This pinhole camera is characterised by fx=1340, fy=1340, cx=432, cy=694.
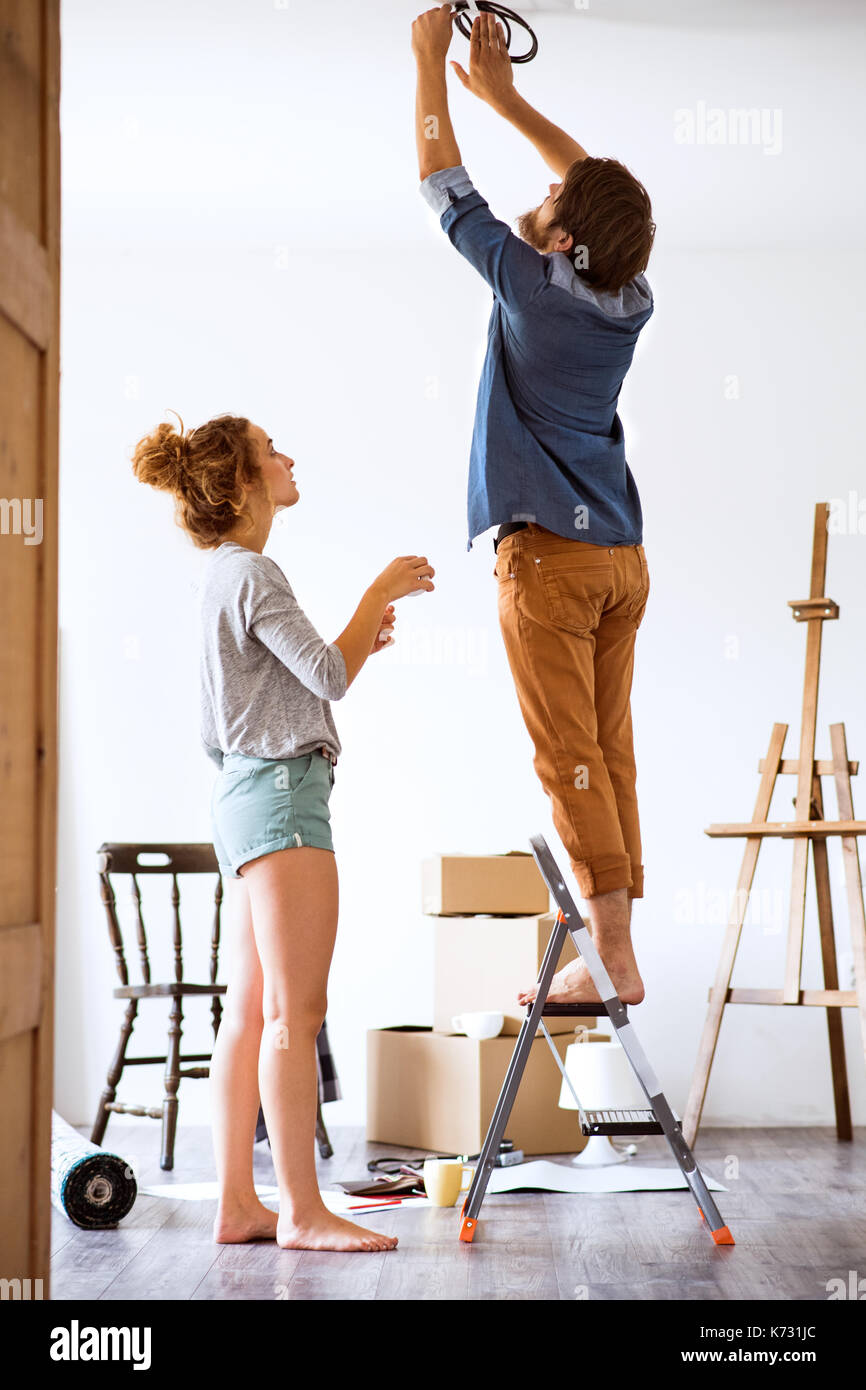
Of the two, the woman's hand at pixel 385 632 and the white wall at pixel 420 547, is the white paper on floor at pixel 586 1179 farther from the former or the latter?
the woman's hand at pixel 385 632

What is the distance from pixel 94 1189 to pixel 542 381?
1817 mm

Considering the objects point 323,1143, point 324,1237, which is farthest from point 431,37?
point 323,1143

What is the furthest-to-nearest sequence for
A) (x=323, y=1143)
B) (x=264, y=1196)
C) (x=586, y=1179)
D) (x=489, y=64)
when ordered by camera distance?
(x=323, y=1143) → (x=586, y=1179) → (x=264, y=1196) → (x=489, y=64)

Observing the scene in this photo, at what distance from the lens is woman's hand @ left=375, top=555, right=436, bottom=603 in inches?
93.4

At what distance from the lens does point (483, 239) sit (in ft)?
7.02

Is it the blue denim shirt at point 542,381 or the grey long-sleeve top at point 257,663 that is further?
the grey long-sleeve top at point 257,663

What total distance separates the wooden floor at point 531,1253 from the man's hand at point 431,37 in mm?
1896

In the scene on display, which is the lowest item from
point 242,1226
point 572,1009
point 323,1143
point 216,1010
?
point 323,1143

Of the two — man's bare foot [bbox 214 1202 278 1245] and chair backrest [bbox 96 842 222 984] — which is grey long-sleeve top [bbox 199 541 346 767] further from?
chair backrest [bbox 96 842 222 984]

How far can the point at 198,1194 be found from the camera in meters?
3.04

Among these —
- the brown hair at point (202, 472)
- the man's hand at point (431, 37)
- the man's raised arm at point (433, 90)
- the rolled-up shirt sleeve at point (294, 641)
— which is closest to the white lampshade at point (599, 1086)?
the rolled-up shirt sleeve at point (294, 641)

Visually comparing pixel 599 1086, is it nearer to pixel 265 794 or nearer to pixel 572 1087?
pixel 572 1087

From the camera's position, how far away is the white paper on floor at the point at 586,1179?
3.09 meters
